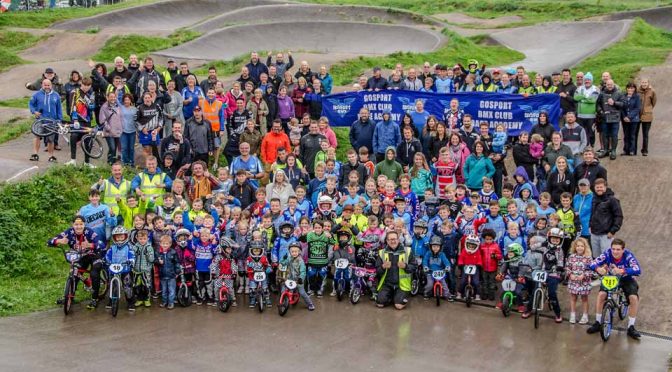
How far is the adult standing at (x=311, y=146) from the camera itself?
18.6m

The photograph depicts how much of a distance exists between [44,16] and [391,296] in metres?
38.1

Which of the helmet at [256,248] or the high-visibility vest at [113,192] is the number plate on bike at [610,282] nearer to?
the helmet at [256,248]

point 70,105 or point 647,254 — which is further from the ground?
point 70,105

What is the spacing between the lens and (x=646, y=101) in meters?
20.1

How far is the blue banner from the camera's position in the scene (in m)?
19.8

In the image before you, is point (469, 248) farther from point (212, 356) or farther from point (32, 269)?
point (32, 269)

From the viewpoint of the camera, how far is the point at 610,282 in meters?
13.1

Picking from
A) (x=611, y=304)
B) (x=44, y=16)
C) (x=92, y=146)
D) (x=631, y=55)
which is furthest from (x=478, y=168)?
(x=44, y=16)

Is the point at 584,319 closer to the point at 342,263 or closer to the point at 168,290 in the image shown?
the point at 342,263

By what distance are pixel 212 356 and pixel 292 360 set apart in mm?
1114

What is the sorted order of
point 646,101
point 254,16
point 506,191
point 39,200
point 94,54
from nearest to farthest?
point 506,191 → point 39,200 → point 646,101 → point 94,54 → point 254,16

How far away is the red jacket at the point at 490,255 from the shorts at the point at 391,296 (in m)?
1.43

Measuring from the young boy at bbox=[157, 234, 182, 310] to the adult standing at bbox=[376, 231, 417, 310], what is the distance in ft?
11.0

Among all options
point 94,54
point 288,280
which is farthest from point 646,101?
point 94,54
